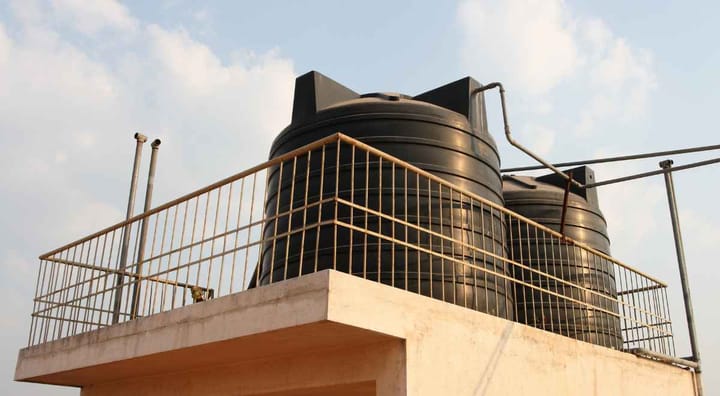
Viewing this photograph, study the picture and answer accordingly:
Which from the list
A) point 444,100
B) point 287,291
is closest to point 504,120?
point 444,100

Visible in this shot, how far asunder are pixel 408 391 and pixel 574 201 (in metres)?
9.26

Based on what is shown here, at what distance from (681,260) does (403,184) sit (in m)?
5.75

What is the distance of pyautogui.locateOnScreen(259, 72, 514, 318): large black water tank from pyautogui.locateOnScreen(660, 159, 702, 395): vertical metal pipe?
11.5ft

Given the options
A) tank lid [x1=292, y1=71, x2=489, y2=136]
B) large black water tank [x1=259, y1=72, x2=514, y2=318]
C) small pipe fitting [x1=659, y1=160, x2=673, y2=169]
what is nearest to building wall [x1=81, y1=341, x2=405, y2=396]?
large black water tank [x1=259, y1=72, x2=514, y2=318]

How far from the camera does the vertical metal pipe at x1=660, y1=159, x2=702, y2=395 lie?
1119 centimetres

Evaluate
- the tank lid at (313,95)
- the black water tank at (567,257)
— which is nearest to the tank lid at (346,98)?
the tank lid at (313,95)

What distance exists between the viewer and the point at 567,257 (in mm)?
13266

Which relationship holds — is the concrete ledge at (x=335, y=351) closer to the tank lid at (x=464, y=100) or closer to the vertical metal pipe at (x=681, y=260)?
the vertical metal pipe at (x=681, y=260)

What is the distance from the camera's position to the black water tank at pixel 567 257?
41.4 ft

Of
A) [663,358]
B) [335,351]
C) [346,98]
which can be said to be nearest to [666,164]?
[663,358]

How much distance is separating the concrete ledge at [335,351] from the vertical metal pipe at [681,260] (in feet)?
6.53

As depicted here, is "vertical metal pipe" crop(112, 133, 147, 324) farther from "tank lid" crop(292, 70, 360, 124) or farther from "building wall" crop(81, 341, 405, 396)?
"tank lid" crop(292, 70, 360, 124)

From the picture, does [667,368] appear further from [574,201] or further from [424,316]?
[424,316]

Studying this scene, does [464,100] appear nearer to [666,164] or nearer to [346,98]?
[346,98]
